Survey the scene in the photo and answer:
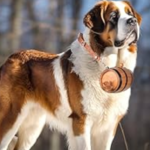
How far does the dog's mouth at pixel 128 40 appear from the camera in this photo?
19.9 ft

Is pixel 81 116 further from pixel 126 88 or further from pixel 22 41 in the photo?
pixel 22 41

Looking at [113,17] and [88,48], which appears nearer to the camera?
[113,17]

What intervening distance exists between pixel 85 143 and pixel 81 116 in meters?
0.29

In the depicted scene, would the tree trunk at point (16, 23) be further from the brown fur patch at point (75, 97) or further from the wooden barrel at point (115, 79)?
the wooden barrel at point (115, 79)

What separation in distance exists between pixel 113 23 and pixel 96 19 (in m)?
0.22

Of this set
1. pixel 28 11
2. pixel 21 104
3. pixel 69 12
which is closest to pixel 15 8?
pixel 28 11

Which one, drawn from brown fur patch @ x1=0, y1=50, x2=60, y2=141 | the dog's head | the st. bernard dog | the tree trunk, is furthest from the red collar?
the tree trunk

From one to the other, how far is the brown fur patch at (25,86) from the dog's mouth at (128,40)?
1002mm

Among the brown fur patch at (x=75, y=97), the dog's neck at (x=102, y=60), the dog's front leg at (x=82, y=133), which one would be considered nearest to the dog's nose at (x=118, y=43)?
the dog's neck at (x=102, y=60)

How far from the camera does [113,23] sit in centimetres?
616

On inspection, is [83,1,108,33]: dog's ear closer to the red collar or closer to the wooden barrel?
the red collar

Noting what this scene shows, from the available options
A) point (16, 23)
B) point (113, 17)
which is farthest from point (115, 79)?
point (16, 23)

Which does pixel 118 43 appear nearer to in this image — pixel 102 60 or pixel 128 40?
pixel 128 40

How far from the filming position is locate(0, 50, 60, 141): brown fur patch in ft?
22.5
